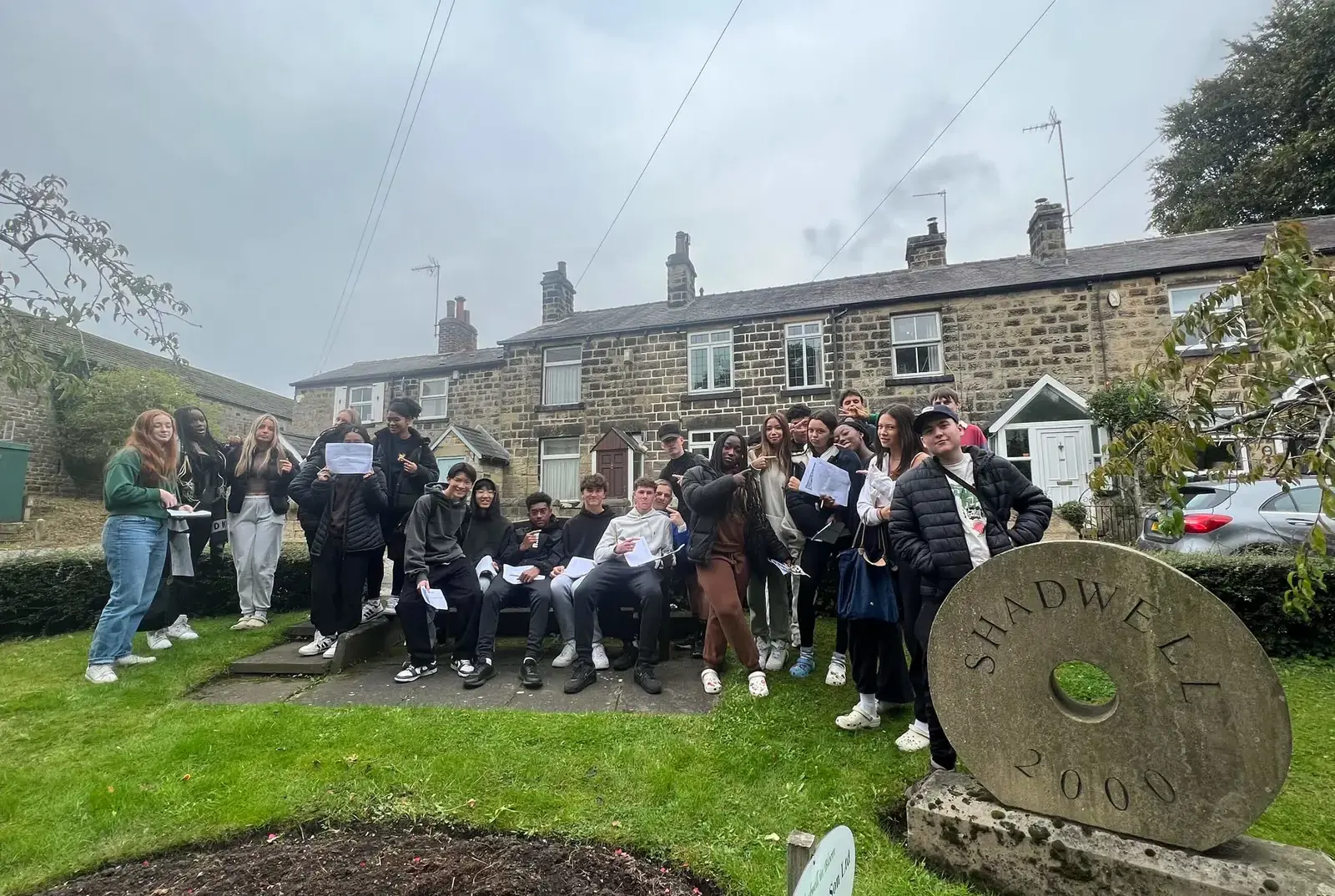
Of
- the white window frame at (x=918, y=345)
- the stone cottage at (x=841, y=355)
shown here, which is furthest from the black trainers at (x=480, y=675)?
the white window frame at (x=918, y=345)

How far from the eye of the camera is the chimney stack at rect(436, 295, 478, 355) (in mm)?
24703

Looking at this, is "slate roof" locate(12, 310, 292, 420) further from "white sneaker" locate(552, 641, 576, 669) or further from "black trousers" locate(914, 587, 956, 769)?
"black trousers" locate(914, 587, 956, 769)

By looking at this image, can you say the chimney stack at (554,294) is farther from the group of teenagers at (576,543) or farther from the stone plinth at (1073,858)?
the stone plinth at (1073,858)

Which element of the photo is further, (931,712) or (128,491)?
(128,491)

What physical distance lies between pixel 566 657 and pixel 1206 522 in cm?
788

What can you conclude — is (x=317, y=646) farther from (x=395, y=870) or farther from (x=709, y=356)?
(x=709, y=356)

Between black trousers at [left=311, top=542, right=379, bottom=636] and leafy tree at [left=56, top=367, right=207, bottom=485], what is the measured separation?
19.5m

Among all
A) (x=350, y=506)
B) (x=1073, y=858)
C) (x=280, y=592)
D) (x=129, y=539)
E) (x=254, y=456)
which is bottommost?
(x=1073, y=858)

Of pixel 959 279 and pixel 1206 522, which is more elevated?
pixel 959 279

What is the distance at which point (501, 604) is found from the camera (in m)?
5.45

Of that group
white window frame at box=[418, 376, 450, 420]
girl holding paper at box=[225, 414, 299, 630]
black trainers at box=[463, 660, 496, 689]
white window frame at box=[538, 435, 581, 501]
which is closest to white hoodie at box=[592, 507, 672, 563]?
black trainers at box=[463, 660, 496, 689]

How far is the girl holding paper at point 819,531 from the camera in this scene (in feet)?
14.7

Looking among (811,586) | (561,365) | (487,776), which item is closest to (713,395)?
(561,365)

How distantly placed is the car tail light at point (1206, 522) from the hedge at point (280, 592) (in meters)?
2.03
